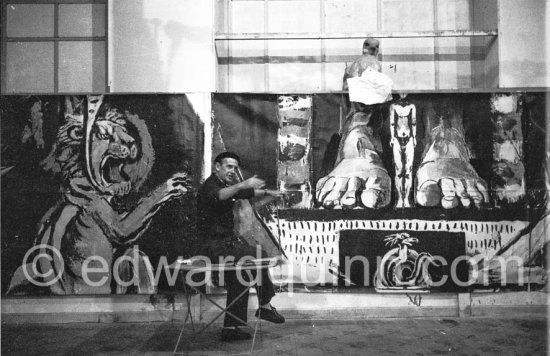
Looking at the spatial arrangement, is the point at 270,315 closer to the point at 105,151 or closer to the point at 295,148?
the point at 295,148

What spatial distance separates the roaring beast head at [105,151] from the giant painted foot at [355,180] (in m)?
2.12

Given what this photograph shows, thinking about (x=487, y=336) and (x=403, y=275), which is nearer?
(x=487, y=336)

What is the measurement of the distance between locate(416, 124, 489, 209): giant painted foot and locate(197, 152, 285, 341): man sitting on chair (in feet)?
5.94

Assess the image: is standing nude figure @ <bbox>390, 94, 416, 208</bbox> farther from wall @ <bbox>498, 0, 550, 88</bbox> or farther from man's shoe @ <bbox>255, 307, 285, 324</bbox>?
man's shoe @ <bbox>255, 307, 285, 324</bbox>

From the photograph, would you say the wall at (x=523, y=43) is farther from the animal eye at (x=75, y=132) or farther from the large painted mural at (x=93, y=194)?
the animal eye at (x=75, y=132)

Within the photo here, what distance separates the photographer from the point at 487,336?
5.18 meters

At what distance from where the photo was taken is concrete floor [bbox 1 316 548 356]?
15.8 ft

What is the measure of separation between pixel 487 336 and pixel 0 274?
5349 mm

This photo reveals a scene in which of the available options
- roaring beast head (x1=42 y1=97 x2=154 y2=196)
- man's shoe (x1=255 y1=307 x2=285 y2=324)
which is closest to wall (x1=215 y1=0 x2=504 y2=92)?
roaring beast head (x1=42 y1=97 x2=154 y2=196)

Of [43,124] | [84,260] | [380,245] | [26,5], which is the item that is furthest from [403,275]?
[26,5]

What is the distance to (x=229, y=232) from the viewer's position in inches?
210

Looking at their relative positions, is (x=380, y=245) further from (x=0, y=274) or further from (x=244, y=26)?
(x=0, y=274)

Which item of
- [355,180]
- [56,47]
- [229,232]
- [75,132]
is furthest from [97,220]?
[355,180]

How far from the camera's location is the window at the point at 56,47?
696cm
